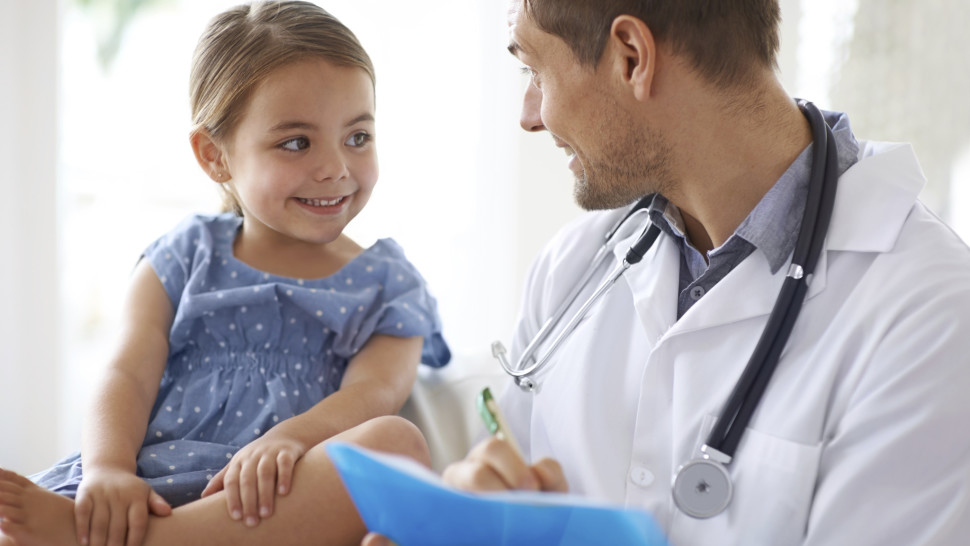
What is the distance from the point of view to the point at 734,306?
3.95 feet

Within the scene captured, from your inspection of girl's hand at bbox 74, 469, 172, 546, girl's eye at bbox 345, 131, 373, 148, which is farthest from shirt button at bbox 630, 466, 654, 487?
girl's eye at bbox 345, 131, 373, 148

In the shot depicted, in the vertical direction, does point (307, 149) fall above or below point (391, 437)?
above

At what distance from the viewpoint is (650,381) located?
4.08 ft

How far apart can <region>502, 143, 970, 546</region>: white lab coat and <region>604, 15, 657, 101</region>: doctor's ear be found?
0.27 m

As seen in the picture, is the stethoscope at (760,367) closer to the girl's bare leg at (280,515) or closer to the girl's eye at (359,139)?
the girl's bare leg at (280,515)

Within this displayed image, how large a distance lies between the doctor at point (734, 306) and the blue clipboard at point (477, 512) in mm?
49

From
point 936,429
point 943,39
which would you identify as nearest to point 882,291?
point 936,429

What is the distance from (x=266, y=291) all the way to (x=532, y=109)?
572 millimetres

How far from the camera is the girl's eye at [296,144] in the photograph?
5.03 feet

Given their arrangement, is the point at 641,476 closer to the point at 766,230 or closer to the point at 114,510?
A: the point at 766,230

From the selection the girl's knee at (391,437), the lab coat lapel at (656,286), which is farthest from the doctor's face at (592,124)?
the girl's knee at (391,437)

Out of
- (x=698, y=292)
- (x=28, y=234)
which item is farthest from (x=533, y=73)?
(x=28, y=234)

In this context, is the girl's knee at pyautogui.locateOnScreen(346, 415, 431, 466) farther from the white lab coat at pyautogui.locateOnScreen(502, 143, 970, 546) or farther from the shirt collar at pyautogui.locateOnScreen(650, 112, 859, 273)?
the shirt collar at pyautogui.locateOnScreen(650, 112, 859, 273)

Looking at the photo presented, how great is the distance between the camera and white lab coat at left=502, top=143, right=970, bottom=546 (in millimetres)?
1007
